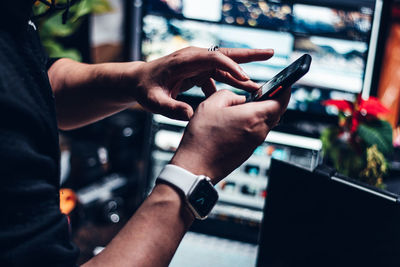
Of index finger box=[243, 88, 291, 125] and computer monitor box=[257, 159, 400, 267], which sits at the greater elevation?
index finger box=[243, 88, 291, 125]

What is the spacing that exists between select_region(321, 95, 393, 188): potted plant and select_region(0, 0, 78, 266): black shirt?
84 cm

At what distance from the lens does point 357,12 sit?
1369 millimetres

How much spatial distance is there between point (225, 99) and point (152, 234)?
22 cm

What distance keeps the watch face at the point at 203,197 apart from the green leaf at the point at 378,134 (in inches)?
26.9

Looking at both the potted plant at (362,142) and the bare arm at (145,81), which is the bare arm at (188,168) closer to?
the bare arm at (145,81)

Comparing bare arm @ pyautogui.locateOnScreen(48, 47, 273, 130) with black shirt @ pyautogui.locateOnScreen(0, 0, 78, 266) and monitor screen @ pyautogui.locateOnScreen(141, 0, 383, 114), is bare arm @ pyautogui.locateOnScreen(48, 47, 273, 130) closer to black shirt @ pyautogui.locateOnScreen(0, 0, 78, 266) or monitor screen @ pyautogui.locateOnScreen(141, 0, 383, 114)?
black shirt @ pyautogui.locateOnScreen(0, 0, 78, 266)

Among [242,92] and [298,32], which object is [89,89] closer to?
[242,92]

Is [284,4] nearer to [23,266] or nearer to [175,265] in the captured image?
[175,265]

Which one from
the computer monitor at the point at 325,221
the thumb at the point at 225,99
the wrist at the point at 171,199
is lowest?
the computer monitor at the point at 325,221

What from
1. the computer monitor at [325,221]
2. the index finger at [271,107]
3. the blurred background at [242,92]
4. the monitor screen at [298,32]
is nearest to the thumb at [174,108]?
the index finger at [271,107]

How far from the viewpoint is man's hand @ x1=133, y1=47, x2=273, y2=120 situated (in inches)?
23.0

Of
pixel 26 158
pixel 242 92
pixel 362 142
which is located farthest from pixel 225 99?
pixel 242 92

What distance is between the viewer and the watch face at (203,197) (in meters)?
0.48

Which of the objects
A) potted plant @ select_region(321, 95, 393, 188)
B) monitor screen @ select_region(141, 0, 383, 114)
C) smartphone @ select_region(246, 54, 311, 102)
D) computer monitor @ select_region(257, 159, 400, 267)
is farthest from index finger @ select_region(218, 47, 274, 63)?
monitor screen @ select_region(141, 0, 383, 114)
